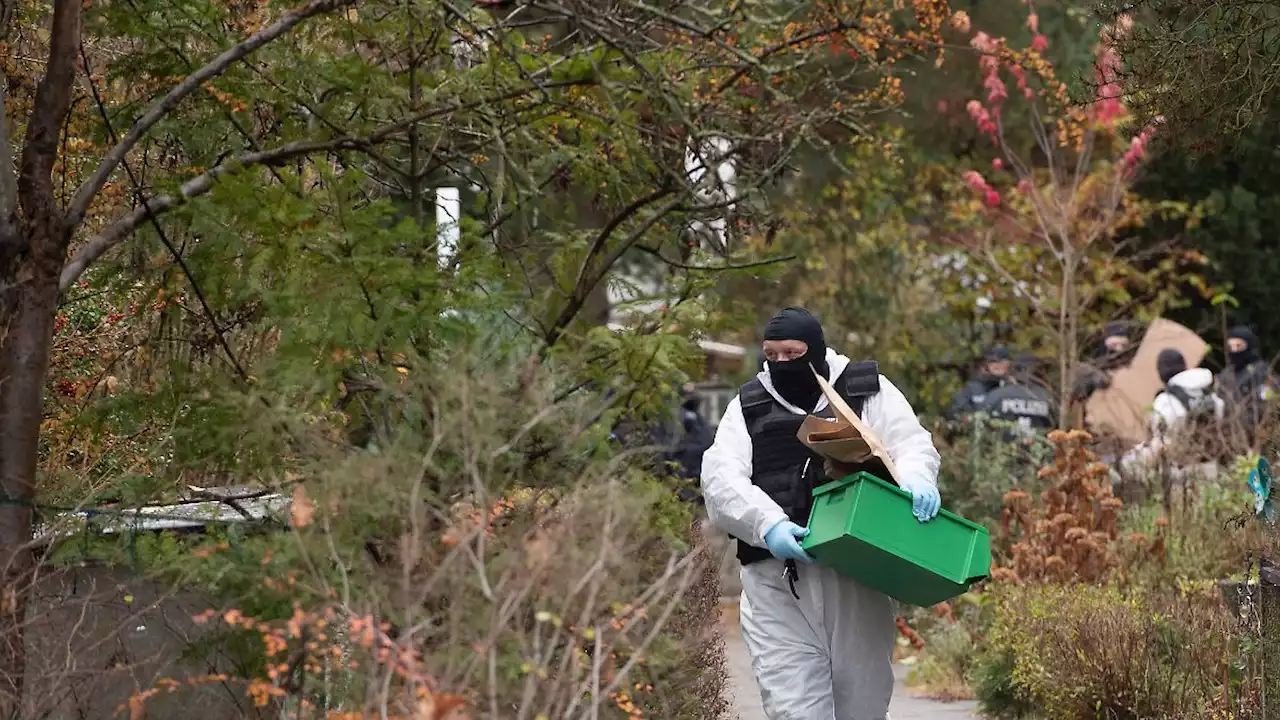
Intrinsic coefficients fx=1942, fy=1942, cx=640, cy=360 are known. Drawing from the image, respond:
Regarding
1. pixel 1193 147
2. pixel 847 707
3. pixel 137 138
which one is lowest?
pixel 847 707

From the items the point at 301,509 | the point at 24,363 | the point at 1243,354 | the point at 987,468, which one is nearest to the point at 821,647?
the point at 301,509

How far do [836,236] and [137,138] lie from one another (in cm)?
1562

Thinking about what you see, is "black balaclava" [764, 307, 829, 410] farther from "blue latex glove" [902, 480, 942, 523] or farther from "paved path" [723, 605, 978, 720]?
"paved path" [723, 605, 978, 720]

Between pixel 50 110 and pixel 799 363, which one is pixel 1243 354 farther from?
pixel 50 110

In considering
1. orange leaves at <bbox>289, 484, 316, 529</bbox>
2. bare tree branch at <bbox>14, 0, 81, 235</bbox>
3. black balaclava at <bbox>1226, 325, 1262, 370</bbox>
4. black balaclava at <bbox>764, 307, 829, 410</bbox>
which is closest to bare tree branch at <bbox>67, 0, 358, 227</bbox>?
bare tree branch at <bbox>14, 0, 81, 235</bbox>

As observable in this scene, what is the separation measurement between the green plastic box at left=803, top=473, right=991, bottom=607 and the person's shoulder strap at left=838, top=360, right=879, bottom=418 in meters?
0.48

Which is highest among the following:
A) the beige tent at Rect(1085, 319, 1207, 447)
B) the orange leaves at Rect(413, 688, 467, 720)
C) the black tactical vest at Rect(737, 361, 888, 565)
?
the beige tent at Rect(1085, 319, 1207, 447)

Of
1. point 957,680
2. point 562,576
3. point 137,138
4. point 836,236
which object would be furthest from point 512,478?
point 836,236

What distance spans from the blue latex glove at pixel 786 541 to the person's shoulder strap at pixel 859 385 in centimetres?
56

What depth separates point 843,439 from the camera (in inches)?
250

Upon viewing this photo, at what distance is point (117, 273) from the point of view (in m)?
6.36

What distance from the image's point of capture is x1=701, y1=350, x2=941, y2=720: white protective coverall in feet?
21.3

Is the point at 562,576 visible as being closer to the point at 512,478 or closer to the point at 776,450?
the point at 512,478

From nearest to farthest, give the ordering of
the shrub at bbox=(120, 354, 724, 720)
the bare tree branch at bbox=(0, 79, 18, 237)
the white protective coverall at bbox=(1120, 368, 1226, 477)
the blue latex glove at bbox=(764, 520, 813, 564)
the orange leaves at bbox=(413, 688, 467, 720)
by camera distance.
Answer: the orange leaves at bbox=(413, 688, 467, 720) < the shrub at bbox=(120, 354, 724, 720) < the bare tree branch at bbox=(0, 79, 18, 237) < the blue latex glove at bbox=(764, 520, 813, 564) < the white protective coverall at bbox=(1120, 368, 1226, 477)
